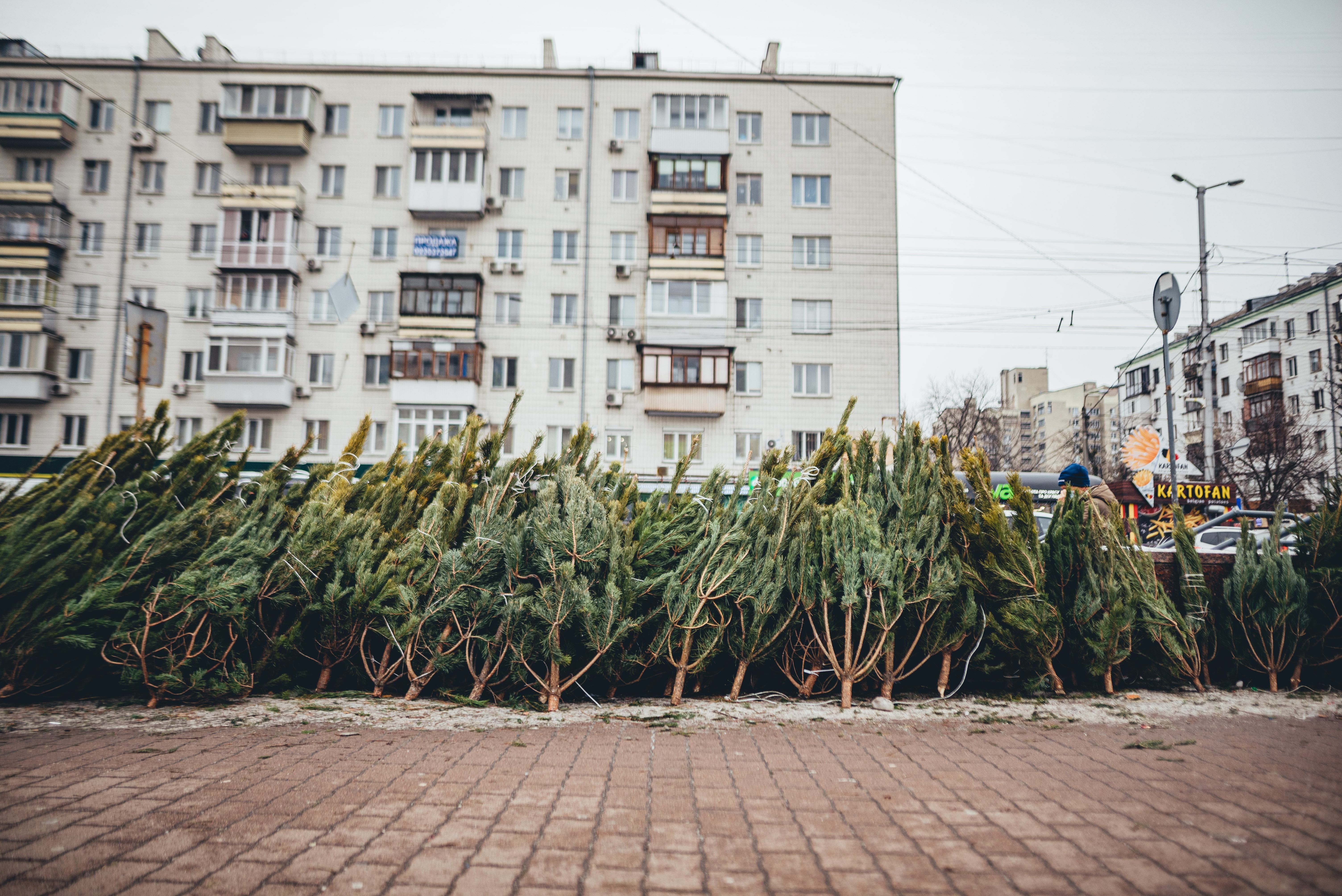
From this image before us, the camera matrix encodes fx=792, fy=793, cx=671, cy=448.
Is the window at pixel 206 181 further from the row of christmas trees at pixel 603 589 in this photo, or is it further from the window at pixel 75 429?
the row of christmas trees at pixel 603 589

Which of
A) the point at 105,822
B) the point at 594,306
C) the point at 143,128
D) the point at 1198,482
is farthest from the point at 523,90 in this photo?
the point at 105,822

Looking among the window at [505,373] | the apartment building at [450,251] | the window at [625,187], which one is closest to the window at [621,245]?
the apartment building at [450,251]

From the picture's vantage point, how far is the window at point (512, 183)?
36062mm

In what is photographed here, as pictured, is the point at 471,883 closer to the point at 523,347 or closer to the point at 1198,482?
the point at 1198,482

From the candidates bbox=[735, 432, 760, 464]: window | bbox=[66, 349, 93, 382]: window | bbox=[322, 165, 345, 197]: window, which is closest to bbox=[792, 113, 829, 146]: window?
bbox=[735, 432, 760, 464]: window

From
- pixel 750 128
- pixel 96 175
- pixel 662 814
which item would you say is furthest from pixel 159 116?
pixel 662 814

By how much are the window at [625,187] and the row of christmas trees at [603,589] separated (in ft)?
104

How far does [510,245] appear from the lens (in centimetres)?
3588

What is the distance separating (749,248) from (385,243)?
16456mm

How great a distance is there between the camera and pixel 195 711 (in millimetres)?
5410

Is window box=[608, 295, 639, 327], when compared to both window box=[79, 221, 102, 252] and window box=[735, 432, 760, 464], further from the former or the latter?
window box=[79, 221, 102, 252]

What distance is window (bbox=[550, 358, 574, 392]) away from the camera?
116 ft

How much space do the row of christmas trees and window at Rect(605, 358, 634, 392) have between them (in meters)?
28.8

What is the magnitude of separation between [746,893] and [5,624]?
5459mm
